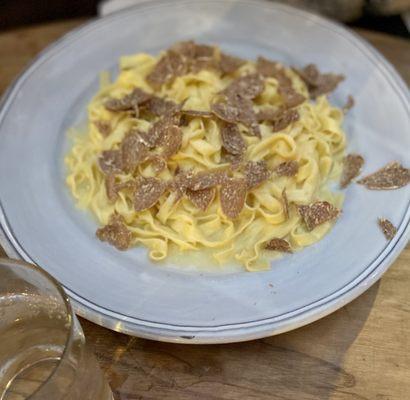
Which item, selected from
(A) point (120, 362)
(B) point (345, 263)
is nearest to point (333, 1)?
(B) point (345, 263)

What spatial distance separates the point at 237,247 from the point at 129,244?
308mm

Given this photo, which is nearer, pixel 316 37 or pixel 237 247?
pixel 237 247

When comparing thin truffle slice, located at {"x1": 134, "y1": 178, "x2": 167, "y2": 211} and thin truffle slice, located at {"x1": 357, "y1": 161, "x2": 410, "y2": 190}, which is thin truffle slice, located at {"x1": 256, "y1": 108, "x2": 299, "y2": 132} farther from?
thin truffle slice, located at {"x1": 134, "y1": 178, "x2": 167, "y2": 211}

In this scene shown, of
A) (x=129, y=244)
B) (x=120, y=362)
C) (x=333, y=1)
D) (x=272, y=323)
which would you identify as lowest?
(x=120, y=362)

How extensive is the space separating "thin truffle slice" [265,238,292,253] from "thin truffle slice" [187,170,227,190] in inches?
9.3

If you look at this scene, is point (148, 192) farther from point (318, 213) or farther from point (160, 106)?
point (318, 213)

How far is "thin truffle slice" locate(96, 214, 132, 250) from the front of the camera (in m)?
1.71

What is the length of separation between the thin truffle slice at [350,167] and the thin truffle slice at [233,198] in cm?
31

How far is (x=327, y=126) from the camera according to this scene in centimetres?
197

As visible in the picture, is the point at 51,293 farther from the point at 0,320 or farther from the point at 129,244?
the point at 129,244

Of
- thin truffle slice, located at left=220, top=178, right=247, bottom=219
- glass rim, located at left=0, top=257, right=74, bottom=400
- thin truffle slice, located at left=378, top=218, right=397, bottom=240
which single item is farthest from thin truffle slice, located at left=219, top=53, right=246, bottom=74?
glass rim, located at left=0, top=257, right=74, bottom=400

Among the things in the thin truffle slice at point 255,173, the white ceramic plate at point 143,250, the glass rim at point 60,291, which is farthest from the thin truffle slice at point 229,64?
the glass rim at point 60,291

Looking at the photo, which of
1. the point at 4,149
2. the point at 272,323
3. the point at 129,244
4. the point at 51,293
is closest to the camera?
the point at 51,293

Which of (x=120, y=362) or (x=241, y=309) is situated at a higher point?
(x=241, y=309)
